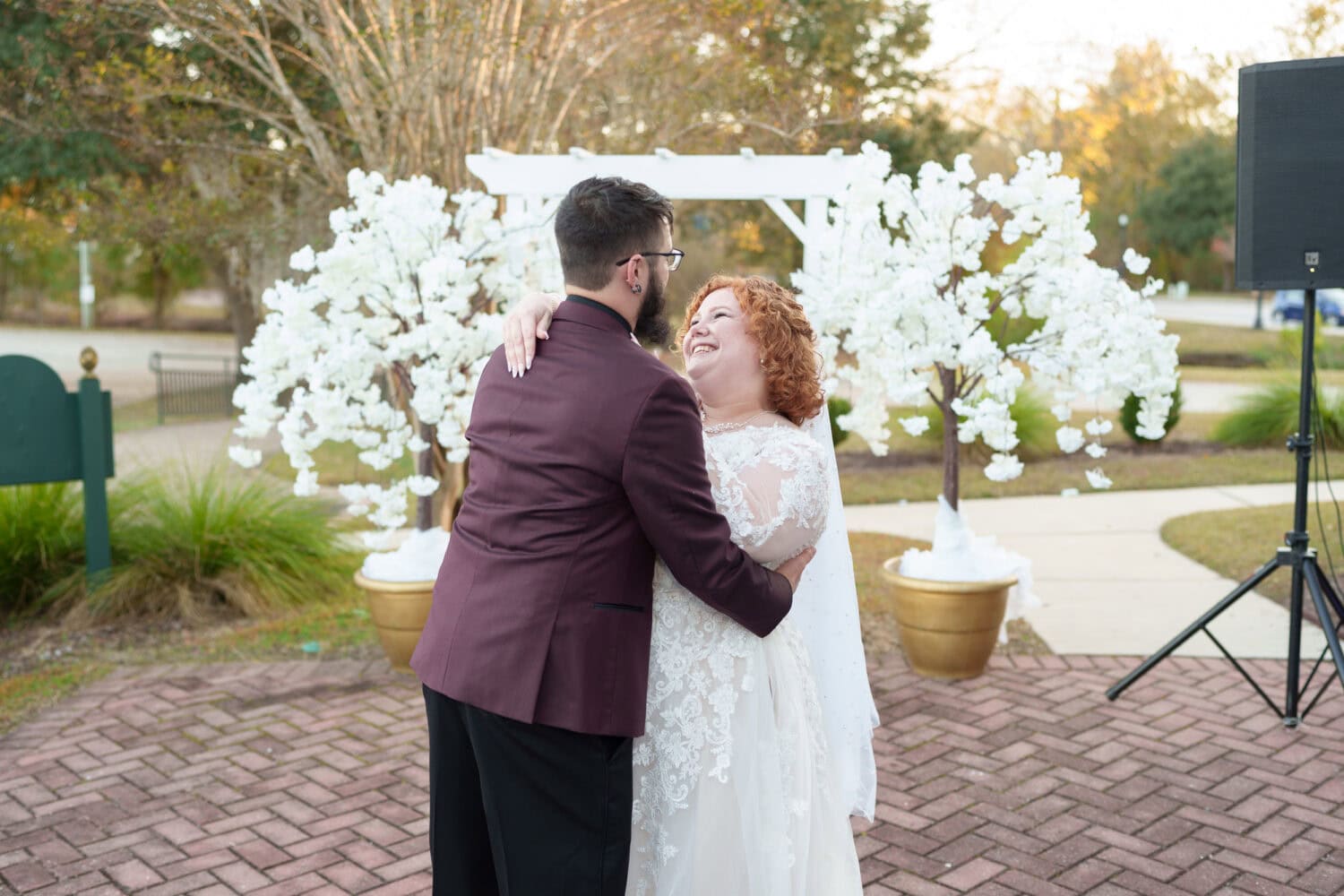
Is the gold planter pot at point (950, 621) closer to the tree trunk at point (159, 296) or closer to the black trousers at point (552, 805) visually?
the black trousers at point (552, 805)

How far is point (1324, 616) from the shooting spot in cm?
433

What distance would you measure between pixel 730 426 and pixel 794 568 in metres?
0.33

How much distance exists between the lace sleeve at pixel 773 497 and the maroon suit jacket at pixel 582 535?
0.12m

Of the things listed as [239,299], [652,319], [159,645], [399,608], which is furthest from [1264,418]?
[239,299]

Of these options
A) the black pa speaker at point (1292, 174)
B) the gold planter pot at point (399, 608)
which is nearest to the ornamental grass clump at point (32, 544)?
the gold planter pot at point (399, 608)

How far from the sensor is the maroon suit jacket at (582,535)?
2131 mm

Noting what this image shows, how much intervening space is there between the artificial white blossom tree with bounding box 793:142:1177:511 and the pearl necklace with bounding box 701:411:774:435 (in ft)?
7.20

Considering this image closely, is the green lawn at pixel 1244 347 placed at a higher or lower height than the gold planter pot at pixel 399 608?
higher

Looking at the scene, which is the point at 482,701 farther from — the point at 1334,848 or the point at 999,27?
the point at 999,27

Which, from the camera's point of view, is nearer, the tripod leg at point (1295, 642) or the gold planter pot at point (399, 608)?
the tripod leg at point (1295, 642)

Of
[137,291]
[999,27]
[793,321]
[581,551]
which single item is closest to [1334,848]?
[793,321]

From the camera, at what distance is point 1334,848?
367 centimetres

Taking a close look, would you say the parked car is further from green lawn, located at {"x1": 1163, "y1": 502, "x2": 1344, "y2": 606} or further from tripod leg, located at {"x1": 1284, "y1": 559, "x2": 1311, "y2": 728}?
tripod leg, located at {"x1": 1284, "y1": 559, "x2": 1311, "y2": 728}

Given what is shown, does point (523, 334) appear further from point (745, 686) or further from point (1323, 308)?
point (1323, 308)
